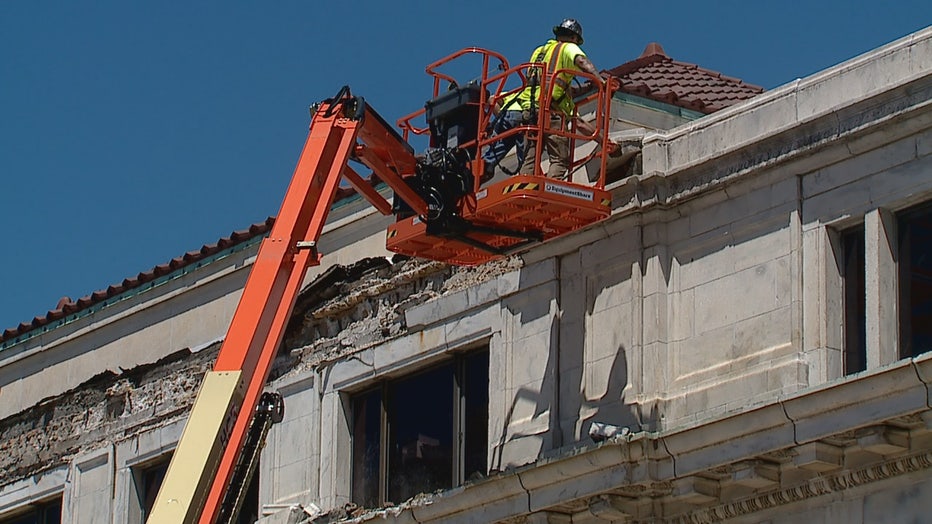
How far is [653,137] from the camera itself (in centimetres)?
2264

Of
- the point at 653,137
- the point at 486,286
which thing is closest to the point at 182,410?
the point at 486,286

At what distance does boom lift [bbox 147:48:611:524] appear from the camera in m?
20.2

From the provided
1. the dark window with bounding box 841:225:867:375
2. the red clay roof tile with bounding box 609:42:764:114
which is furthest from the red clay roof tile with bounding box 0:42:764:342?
the dark window with bounding box 841:225:867:375

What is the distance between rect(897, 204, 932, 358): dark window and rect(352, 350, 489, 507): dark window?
16.7 feet

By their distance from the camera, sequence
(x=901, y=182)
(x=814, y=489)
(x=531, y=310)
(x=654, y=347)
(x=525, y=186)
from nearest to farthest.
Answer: (x=814, y=489) → (x=901, y=182) → (x=525, y=186) → (x=654, y=347) → (x=531, y=310)

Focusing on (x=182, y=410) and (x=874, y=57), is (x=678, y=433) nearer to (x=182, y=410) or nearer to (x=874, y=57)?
(x=874, y=57)

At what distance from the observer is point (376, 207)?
23.5 meters

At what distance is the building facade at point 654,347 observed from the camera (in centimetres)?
2012

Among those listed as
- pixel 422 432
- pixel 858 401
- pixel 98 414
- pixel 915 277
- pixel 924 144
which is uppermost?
pixel 98 414

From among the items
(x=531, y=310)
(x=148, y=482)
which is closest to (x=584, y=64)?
(x=531, y=310)

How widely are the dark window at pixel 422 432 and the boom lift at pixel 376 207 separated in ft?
5.17

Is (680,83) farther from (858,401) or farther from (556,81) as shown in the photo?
(858,401)

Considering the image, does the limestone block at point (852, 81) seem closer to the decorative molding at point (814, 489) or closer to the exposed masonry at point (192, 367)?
the decorative molding at point (814, 489)

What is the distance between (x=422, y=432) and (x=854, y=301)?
550 cm
